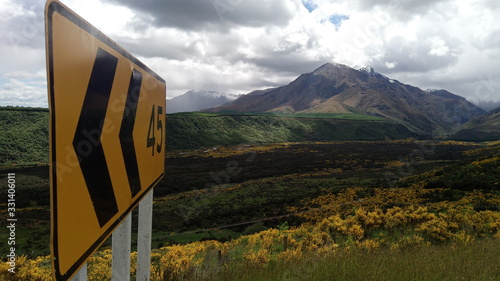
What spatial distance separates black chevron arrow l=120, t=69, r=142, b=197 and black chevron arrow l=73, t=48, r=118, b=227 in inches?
10.5

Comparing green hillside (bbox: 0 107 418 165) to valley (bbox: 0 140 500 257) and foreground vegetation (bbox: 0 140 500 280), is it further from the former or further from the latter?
valley (bbox: 0 140 500 257)

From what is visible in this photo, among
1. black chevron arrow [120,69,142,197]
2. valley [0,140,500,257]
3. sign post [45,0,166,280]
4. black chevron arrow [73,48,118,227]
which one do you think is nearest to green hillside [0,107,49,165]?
valley [0,140,500,257]

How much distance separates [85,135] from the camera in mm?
1035

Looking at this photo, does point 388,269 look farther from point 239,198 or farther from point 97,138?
point 239,198

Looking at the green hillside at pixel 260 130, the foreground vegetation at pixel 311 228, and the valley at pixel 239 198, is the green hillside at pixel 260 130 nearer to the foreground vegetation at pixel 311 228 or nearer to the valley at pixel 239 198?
the valley at pixel 239 198

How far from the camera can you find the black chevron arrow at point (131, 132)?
60.6 inches

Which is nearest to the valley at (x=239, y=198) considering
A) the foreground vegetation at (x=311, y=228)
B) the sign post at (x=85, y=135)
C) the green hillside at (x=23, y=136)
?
the foreground vegetation at (x=311, y=228)

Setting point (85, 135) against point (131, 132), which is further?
point (131, 132)

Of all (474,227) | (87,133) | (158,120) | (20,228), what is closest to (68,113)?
(87,133)

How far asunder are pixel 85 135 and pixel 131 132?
0.64m

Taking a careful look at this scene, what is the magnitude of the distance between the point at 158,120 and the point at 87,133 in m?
1.61

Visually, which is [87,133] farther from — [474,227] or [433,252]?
[474,227]

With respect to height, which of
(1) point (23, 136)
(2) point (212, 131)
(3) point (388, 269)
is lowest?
(3) point (388, 269)

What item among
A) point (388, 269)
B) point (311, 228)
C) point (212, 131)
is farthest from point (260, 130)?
point (388, 269)
